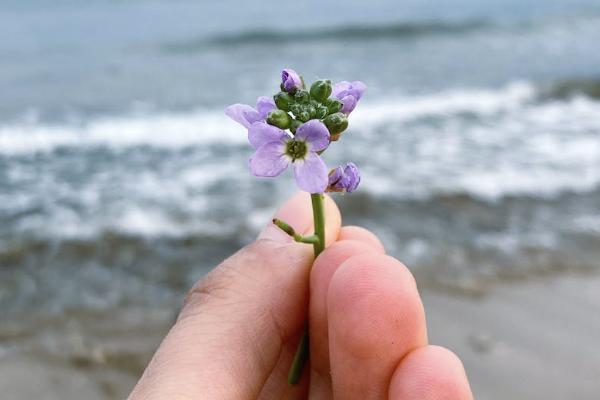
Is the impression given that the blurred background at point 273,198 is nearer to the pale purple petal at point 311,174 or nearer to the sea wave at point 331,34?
the sea wave at point 331,34

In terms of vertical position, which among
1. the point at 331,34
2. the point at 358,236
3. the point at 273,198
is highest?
the point at 331,34

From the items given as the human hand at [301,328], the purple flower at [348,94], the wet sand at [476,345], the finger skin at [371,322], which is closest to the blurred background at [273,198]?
the wet sand at [476,345]

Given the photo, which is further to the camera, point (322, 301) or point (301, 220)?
point (301, 220)

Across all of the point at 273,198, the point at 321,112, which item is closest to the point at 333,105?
the point at 321,112

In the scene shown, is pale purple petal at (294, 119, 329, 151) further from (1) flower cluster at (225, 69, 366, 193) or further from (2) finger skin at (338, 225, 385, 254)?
(2) finger skin at (338, 225, 385, 254)

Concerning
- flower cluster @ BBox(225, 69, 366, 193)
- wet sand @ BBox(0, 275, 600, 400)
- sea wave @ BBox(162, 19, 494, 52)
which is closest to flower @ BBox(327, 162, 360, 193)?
flower cluster @ BBox(225, 69, 366, 193)

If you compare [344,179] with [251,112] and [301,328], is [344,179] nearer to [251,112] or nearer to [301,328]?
[251,112]
